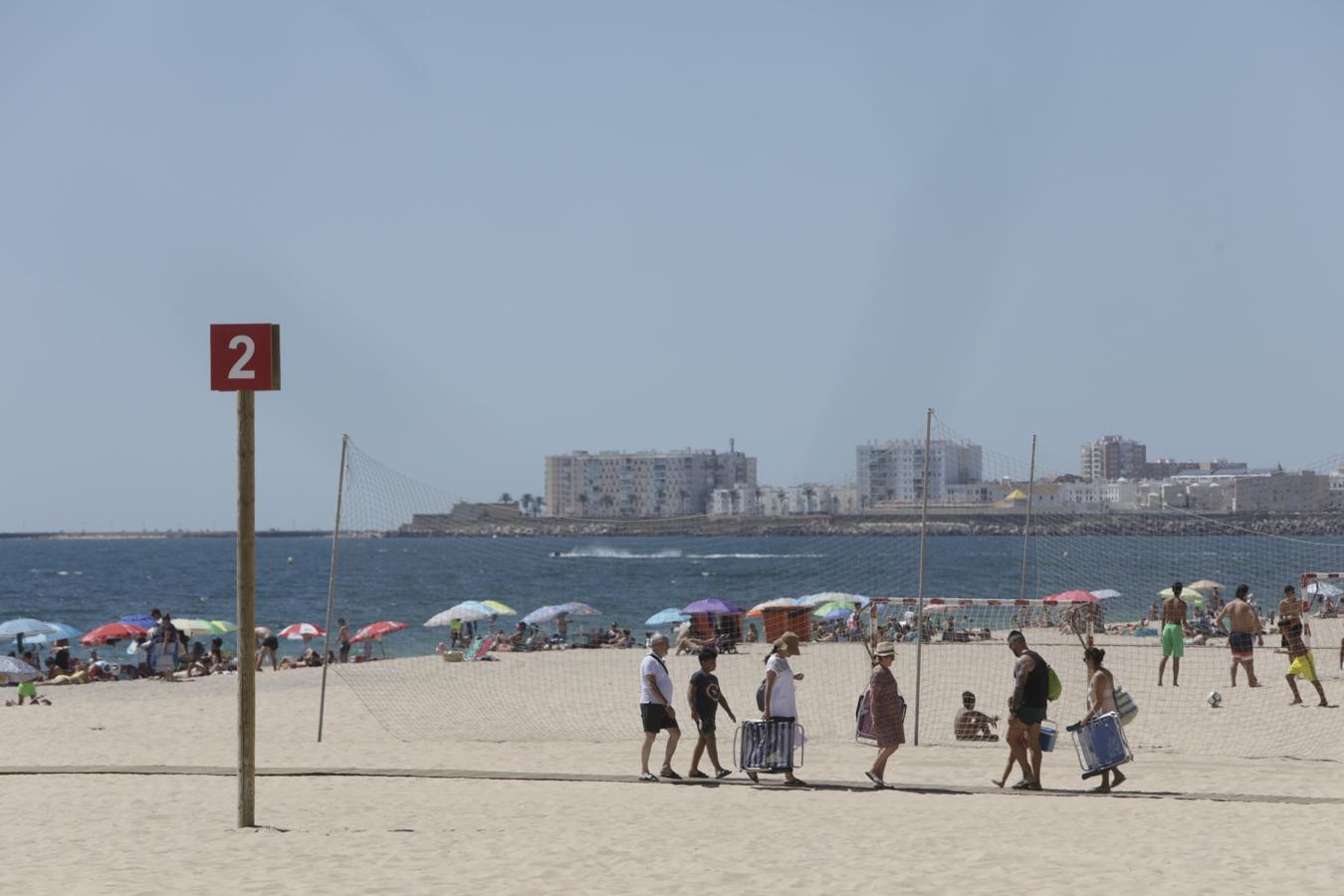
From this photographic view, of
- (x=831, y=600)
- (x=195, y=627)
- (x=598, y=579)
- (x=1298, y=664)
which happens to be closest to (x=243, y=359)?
(x=1298, y=664)

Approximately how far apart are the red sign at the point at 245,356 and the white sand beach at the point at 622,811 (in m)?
3.00

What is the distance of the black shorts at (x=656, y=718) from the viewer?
39.8 ft

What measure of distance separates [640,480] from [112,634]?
5039 inches

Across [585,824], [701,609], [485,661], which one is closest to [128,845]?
[585,824]

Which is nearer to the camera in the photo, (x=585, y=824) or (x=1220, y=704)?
(x=585, y=824)

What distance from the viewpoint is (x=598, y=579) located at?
8419 centimetres

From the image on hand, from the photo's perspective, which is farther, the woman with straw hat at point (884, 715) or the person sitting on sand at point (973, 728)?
the person sitting on sand at point (973, 728)

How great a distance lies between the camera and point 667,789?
1170 cm

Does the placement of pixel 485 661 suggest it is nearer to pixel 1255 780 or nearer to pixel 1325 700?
pixel 1325 700

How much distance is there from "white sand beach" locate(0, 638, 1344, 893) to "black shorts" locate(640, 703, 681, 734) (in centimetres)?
49

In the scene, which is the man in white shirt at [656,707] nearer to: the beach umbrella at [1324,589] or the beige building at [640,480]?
the beach umbrella at [1324,589]

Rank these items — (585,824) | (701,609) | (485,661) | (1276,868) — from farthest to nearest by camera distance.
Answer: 1. (701,609)
2. (485,661)
3. (585,824)
4. (1276,868)

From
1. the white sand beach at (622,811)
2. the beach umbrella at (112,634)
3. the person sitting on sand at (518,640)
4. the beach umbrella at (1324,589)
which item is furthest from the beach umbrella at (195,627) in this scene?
the beach umbrella at (1324,589)

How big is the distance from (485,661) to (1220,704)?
13901 millimetres
